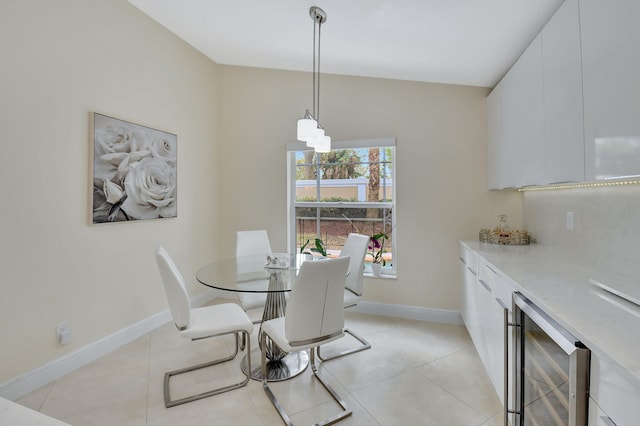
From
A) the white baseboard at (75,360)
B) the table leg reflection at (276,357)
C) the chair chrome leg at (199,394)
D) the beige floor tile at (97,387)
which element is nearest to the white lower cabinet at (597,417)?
the table leg reflection at (276,357)

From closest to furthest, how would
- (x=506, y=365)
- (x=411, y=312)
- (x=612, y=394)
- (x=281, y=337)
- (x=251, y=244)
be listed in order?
(x=612, y=394) → (x=506, y=365) → (x=281, y=337) → (x=251, y=244) → (x=411, y=312)

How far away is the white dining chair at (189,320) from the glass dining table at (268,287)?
0.68 ft

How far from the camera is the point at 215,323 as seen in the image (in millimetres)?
2178

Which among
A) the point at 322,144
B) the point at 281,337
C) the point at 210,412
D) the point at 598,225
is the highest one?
the point at 322,144

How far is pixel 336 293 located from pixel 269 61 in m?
2.90

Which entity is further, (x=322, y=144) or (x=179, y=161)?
(x=179, y=161)

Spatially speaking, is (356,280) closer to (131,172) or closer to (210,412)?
(210,412)

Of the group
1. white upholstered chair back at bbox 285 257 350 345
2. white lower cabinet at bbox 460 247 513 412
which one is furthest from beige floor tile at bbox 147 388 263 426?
white lower cabinet at bbox 460 247 513 412

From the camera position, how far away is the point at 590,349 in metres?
0.94

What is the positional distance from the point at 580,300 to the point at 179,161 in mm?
3565

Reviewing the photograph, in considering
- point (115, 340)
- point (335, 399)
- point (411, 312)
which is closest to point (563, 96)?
point (335, 399)

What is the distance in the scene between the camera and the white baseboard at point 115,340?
2.09m

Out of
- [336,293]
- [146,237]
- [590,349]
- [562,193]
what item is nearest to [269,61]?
[146,237]

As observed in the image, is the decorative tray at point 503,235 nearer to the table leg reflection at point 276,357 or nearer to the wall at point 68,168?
the table leg reflection at point 276,357
